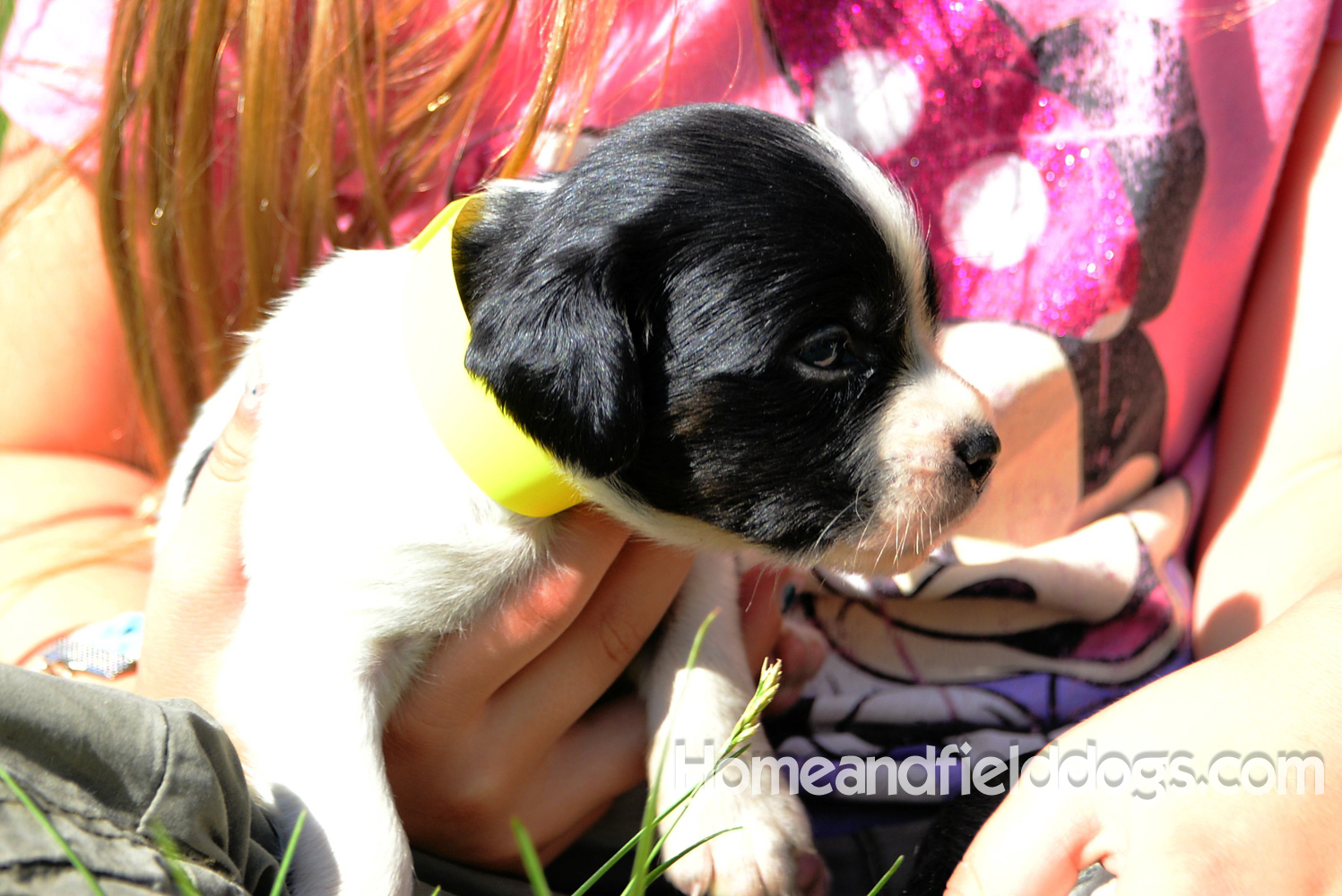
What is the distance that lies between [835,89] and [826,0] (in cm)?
18

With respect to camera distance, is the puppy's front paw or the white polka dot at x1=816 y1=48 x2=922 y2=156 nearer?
the puppy's front paw

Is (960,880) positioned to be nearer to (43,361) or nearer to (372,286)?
(372,286)

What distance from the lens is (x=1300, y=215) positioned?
2037mm

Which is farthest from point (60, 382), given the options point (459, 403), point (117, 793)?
point (117, 793)

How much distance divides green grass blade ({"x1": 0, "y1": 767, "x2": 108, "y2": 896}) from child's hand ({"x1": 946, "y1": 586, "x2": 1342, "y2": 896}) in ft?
2.97

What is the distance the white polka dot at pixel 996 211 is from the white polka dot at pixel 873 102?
16 centimetres

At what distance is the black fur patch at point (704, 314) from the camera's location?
3.92ft

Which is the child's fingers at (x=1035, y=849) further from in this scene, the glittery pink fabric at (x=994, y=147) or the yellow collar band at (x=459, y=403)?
the glittery pink fabric at (x=994, y=147)

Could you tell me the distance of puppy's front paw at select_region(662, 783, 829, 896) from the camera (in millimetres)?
1449

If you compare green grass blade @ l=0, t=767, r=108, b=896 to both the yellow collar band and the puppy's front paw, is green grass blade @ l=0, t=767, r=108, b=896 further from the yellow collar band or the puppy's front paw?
the puppy's front paw

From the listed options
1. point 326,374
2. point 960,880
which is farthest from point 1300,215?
point 326,374

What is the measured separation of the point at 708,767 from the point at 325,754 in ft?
1.76

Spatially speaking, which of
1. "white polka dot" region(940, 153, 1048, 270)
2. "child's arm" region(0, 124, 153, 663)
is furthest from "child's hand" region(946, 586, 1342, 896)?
"child's arm" region(0, 124, 153, 663)

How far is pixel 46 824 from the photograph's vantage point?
2.80 ft
